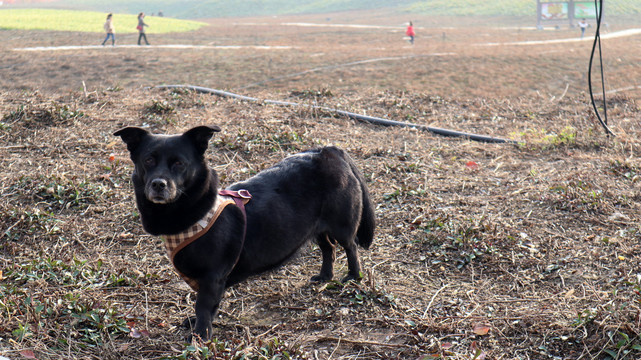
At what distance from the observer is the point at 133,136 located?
12.1 ft

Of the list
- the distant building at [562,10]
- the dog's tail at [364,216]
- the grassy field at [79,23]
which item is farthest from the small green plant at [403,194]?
the distant building at [562,10]

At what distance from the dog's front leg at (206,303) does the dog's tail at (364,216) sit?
54.6 inches

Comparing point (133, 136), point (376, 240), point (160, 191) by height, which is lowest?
point (376, 240)

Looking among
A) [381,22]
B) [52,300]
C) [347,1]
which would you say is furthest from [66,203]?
[347,1]

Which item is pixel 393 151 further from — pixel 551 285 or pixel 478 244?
pixel 551 285

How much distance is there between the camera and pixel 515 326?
3977mm

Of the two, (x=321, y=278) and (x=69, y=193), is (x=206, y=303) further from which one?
(x=69, y=193)

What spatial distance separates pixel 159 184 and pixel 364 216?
1856 millimetres

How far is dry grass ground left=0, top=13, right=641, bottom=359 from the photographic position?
12.4 ft

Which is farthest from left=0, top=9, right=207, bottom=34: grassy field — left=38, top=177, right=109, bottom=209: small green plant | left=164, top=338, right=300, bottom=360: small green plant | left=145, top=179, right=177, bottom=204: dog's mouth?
left=164, top=338, right=300, bottom=360: small green plant

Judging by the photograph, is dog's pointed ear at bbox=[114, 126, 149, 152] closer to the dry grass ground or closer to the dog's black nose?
the dog's black nose

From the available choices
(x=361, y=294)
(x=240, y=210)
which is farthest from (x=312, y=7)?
(x=240, y=210)

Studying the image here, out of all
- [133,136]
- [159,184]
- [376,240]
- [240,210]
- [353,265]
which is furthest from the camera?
[376,240]

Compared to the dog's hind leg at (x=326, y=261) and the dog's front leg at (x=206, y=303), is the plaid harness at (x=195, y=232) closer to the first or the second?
the dog's front leg at (x=206, y=303)
